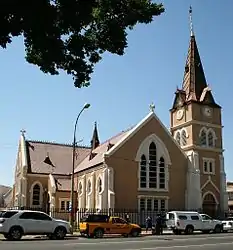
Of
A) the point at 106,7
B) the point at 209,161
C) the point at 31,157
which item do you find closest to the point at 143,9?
the point at 106,7

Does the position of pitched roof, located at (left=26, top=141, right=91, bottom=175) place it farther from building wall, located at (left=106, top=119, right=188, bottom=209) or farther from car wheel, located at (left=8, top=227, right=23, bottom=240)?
car wheel, located at (left=8, top=227, right=23, bottom=240)

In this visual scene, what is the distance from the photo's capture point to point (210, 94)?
54.3 m

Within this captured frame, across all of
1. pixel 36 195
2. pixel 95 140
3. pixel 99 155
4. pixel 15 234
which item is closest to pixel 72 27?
pixel 15 234

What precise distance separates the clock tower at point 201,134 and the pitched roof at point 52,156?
566 inches

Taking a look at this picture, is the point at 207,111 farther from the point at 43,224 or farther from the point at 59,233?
the point at 43,224

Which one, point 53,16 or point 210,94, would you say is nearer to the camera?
point 53,16

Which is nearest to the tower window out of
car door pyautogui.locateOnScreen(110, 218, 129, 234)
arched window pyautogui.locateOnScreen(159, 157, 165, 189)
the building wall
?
the building wall

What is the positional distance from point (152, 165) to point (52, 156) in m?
16.1

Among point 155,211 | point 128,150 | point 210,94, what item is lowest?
point 155,211

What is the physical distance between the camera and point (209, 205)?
50812 mm

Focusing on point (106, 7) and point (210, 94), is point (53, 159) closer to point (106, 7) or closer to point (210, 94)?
point (210, 94)

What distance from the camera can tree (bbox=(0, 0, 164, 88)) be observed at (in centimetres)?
709

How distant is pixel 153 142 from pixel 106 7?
132ft

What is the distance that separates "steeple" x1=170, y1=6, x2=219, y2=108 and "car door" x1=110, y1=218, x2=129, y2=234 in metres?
26.2
